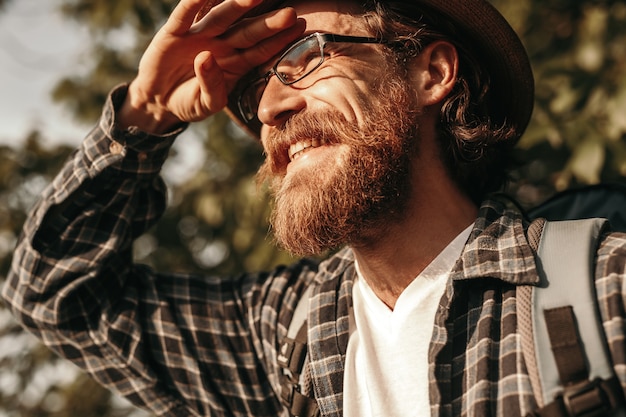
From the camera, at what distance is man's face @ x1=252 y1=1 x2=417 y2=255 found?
209 cm

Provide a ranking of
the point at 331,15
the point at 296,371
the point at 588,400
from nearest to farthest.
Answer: the point at 588,400, the point at 296,371, the point at 331,15

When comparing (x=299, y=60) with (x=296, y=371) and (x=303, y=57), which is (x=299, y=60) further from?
(x=296, y=371)

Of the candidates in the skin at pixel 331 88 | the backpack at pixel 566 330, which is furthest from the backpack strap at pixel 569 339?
the skin at pixel 331 88

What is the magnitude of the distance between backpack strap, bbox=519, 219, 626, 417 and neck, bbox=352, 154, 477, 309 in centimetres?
46

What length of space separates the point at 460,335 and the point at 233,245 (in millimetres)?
1718

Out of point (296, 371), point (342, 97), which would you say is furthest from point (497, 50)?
point (296, 371)

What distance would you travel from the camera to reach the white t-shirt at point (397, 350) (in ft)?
6.35

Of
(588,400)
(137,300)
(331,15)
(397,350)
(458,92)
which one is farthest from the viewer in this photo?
(137,300)

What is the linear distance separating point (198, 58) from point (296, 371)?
3.05 ft

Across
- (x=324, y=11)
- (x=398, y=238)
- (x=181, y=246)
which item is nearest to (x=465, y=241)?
(x=398, y=238)

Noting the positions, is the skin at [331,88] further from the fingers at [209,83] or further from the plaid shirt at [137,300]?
the plaid shirt at [137,300]

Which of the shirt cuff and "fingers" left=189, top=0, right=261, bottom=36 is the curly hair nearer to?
"fingers" left=189, top=0, right=261, bottom=36

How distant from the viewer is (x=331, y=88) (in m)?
2.13

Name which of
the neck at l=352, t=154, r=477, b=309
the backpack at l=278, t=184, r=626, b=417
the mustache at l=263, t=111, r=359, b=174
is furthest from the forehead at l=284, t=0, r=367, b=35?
the backpack at l=278, t=184, r=626, b=417
